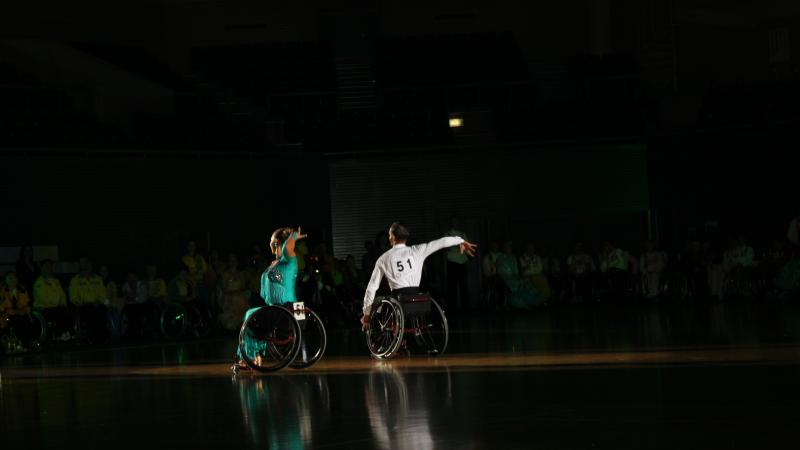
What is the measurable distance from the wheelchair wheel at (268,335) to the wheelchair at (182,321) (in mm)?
6391

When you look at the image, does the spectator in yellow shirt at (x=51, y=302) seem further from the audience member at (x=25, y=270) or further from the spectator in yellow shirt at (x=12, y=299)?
the spectator in yellow shirt at (x=12, y=299)

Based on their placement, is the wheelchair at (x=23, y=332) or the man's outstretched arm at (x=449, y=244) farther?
the wheelchair at (x=23, y=332)

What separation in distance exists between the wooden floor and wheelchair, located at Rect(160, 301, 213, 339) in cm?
315

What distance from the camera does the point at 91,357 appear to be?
46.5ft

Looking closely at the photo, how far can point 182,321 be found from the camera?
17062 mm

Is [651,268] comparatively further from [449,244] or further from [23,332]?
[23,332]

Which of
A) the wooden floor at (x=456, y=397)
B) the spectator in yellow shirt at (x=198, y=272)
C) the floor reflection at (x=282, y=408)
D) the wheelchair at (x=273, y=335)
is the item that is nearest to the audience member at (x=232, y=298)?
the spectator in yellow shirt at (x=198, y=272)

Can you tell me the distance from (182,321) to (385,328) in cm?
596

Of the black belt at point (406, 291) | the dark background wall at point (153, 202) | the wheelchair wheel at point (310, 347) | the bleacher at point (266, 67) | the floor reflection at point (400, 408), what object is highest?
the bleacher at point (266, 67)

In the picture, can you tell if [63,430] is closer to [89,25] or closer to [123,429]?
[123,429]

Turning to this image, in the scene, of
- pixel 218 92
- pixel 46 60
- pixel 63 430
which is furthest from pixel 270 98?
pixel 63 430


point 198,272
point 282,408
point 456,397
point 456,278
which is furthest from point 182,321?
point 456,397

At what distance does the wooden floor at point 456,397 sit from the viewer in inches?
247

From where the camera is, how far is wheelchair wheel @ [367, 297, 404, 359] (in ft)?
38.4
